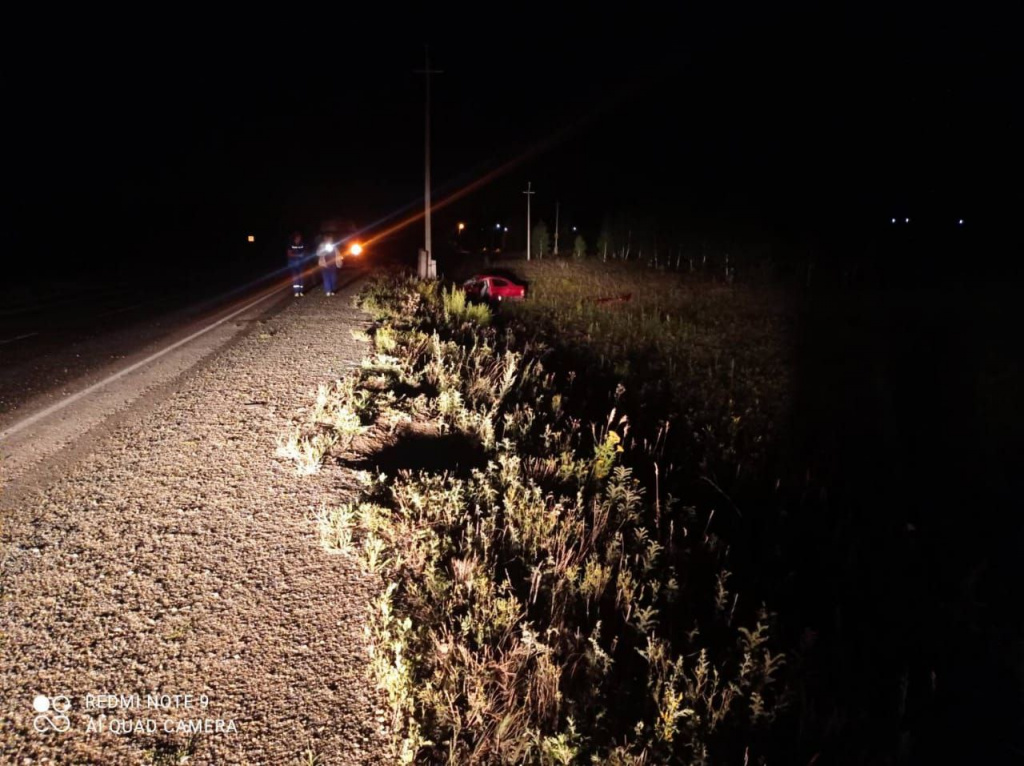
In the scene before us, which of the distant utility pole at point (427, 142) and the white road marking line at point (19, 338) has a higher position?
the distant utility pole at point (427, 142)

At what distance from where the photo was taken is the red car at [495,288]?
22.5m

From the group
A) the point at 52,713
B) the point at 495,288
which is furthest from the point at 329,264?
the point at 52,713

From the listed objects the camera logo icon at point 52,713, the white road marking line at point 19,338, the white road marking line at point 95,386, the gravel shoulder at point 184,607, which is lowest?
the camera logo icon at point 52,713

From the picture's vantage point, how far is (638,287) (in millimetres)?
28781

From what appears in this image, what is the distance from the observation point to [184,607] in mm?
3309

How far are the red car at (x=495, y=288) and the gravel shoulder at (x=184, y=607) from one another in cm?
1713

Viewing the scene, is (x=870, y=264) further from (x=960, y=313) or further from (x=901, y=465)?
(x=901, y=465)

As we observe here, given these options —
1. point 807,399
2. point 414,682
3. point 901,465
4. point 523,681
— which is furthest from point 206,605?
point 807,399

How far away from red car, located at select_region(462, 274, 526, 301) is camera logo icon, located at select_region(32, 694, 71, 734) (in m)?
20.1

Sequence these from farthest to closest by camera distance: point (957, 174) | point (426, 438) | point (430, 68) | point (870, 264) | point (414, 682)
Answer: point (957, 174) < point (870, 264) < point (430, 68) < point (426, 438) < point (414, 682)

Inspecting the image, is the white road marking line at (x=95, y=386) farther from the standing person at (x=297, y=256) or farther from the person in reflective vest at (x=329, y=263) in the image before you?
the person in reflective vest at (x=329, y=263)

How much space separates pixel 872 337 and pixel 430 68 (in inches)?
629

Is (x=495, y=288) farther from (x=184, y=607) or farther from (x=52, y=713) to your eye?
(x=52, y=713)

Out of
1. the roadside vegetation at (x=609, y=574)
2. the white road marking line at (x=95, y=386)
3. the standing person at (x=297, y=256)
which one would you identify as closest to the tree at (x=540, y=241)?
the standing person at (x=297, y=256)
